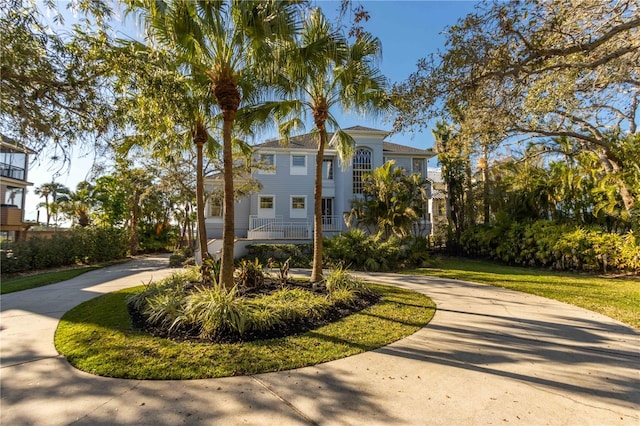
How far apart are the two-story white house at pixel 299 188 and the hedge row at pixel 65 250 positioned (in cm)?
520

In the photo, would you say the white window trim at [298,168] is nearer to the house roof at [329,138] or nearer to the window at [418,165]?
the house roof at [329,138]

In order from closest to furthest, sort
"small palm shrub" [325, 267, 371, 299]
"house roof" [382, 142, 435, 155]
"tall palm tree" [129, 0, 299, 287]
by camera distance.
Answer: "tall palm tree" [129, 0, 299, 287], "small palm shrub" [325, 267, 371, 299], "house roof" [382, 142, 435, 155]

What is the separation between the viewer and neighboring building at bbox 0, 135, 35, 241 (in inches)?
763

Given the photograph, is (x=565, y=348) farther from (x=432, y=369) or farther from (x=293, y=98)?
(x=293, y=98)

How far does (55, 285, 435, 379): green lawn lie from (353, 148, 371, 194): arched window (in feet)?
50.3

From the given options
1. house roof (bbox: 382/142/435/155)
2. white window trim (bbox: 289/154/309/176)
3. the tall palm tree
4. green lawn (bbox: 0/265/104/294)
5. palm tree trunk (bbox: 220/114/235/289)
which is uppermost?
house roof (bbox: 382/142/435/155)

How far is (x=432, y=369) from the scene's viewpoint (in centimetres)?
375

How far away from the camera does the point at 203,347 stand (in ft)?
14.3

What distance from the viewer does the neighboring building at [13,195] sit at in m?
19.4

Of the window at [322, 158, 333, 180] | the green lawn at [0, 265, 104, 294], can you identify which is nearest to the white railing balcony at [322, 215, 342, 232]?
the window at [322, 158, 333, 180]

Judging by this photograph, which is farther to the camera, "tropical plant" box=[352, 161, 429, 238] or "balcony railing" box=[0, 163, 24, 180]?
"balcony railing" box=[0, 163, 24, 180]

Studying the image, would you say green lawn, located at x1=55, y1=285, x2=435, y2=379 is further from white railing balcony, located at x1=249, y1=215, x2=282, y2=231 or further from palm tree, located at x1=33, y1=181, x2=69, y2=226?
palm tree, located at x1=33, y1=181, x2=69, y2=226

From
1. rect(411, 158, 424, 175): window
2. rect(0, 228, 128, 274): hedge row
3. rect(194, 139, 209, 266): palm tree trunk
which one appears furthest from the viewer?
rect(411, 158, 424, 175): window

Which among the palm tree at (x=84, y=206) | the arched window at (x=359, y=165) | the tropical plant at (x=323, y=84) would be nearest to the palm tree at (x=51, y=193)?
the palm tree at (x=84, y=206)
